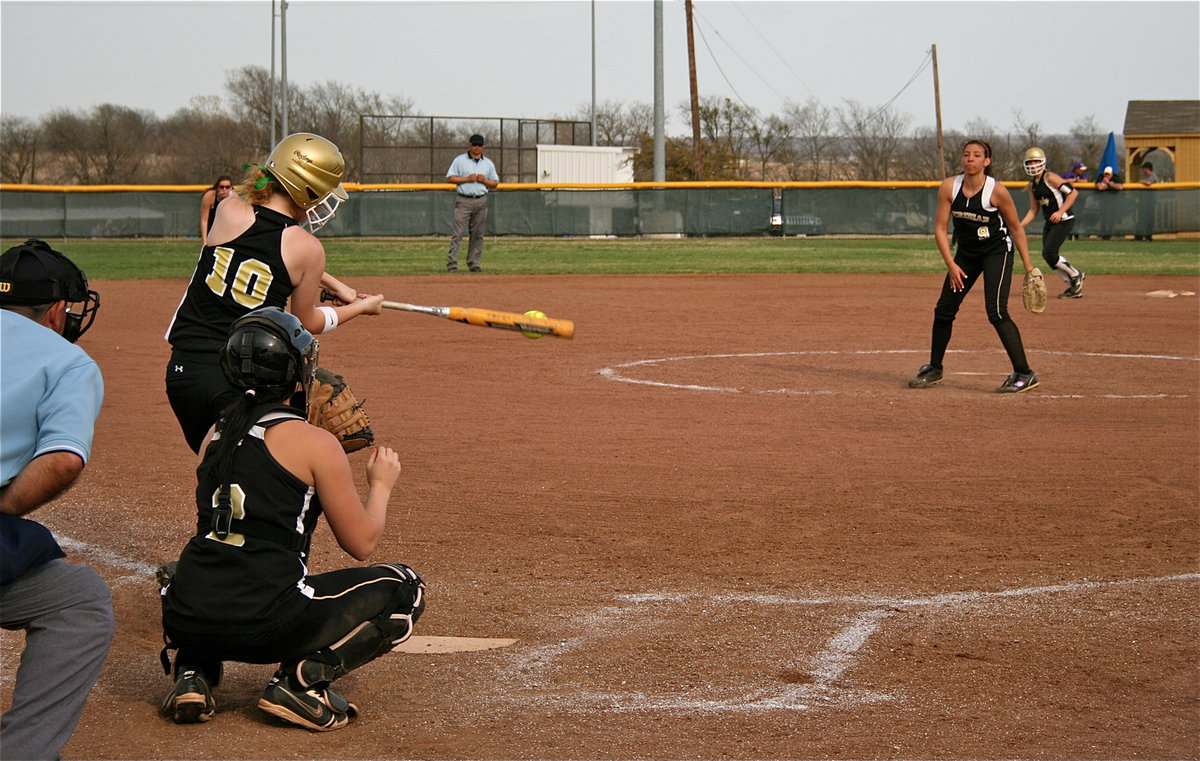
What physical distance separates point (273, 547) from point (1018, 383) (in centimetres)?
813

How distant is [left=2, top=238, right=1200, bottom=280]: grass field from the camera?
2448 cm

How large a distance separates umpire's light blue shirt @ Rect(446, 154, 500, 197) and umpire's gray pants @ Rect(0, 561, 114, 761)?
19.2 m

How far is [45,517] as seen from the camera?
22.4 feet

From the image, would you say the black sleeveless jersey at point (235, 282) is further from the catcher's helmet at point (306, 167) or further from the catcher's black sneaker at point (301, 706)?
the catcher's black sneaker at point (301, 706)

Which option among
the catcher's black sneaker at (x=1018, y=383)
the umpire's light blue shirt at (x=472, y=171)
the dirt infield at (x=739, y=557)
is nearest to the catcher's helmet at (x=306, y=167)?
the dirt infield at (x=739, y=557)

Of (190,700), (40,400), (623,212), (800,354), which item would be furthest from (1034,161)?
(623,212)

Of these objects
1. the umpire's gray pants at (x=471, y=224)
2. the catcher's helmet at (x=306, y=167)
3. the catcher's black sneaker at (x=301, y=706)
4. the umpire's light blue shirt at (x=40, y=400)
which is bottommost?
the catcher's black sneaker at (x=301, y=706)

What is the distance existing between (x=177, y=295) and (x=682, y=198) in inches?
751

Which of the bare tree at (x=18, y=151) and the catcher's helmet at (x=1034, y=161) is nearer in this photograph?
the catcher's helmet at (x=1034, y=161)

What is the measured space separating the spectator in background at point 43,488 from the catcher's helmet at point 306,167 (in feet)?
5.03

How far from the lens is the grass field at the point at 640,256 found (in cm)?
2448

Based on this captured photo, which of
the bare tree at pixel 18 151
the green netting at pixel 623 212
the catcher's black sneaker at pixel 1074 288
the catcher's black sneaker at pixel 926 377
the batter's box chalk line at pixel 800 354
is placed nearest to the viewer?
the batter's box chalk line at pixel 800 354

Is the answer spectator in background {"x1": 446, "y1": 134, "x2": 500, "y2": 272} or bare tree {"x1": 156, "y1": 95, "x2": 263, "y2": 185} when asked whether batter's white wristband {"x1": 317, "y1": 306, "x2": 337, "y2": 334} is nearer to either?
spectator in background {"x1": 446, "y1": 134, "x2": 500, "y2": 272}

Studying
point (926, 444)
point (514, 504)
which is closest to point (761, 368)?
point (926, 444)
